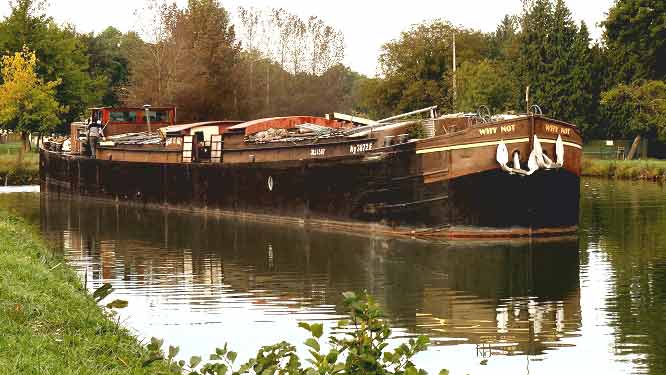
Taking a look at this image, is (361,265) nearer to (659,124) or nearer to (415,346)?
(415,346)

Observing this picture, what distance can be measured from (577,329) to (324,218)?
588 inches

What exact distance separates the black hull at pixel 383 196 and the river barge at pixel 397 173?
3cm

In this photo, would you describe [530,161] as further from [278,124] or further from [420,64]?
[420,64]

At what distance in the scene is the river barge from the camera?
25.5m

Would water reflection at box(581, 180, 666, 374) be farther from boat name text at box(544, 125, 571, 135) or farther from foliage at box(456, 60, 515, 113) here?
foliage at box(456, 60, 515, 113)

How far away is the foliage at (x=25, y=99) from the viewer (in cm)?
5744

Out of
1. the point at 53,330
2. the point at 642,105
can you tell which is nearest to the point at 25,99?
the point at 642,105

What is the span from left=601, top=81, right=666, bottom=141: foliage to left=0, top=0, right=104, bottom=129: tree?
3365 cm

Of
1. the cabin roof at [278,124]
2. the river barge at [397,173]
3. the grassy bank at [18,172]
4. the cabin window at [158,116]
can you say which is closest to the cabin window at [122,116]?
the cabin window at [158,116]

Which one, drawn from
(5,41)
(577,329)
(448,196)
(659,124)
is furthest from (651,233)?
(5,41)

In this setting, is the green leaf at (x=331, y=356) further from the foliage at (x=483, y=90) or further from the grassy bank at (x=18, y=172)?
the foliage at (x=483, y=90)

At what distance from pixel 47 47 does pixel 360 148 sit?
41652 millimetres


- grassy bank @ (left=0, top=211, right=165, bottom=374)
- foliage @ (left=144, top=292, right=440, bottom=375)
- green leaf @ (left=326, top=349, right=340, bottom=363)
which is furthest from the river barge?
green leaf @ (left=326, top=349, right=340, bottom=363)

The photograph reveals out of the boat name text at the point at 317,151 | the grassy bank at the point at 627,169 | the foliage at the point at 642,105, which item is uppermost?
the foliage at the point at 642,105
